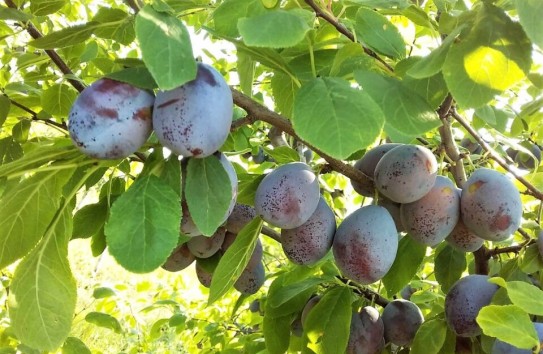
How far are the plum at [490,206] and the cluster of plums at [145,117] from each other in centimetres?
60

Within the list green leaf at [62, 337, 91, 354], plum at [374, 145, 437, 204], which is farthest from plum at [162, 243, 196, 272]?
plum at [374, 145, 437, 204]

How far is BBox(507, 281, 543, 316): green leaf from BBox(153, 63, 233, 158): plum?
0.56 m

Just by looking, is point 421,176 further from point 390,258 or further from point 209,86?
point 209,86

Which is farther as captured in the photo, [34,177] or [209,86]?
[34,177]

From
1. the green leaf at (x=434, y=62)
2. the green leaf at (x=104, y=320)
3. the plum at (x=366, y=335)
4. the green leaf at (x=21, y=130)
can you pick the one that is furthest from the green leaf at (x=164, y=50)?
the green leaf at (x=104, y=320)

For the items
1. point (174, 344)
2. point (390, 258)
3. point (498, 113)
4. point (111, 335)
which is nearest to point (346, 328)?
point (390, 258)

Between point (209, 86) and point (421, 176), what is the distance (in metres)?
0.50

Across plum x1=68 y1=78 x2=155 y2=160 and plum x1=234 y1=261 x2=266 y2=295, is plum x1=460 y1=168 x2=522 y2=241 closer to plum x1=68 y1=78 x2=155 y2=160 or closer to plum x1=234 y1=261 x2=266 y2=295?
plum x1=234 y1=261 x2=266 y2=295

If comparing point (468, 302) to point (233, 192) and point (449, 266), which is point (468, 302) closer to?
point (449, 266)

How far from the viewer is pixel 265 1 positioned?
0.95 m

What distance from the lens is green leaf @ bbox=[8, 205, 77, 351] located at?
0.84 m

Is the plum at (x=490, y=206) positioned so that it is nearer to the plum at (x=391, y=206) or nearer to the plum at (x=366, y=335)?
the plum at (x=391, y=206)

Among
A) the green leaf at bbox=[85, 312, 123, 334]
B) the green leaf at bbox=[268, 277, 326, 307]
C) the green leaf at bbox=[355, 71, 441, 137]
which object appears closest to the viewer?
the green leaf at bbox=[355, 71, 441, 137]

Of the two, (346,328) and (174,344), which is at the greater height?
(346,328)
